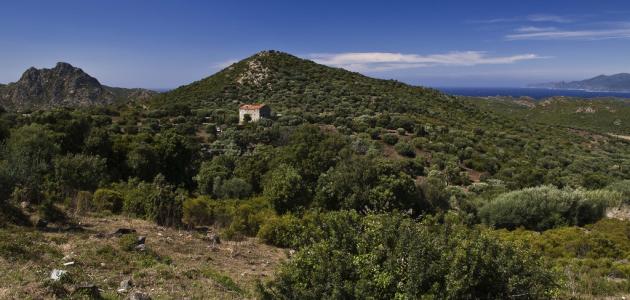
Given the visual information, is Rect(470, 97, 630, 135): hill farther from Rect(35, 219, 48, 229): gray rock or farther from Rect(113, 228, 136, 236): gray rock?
Rect(35, 219, 48, 229): gray rock

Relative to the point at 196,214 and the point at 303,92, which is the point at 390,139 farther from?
the point at 303,92

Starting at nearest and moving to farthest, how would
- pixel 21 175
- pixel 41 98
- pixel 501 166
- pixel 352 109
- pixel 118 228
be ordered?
pixel 118 228, pixel 21 175, pixel 501 166, pixel 352 109, pixel 41 98

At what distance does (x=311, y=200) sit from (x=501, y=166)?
1983cm

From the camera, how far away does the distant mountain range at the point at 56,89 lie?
110 m

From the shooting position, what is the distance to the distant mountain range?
109812 mm

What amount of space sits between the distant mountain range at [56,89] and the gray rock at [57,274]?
111 meters

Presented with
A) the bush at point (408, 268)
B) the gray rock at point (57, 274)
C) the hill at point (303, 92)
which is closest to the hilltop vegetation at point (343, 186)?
the bush at point (408, 268)

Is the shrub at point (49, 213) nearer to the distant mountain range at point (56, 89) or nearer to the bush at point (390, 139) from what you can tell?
the bush at point (390, 139)

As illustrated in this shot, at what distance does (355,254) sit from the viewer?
6.52m

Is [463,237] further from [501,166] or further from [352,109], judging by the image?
[352,109]

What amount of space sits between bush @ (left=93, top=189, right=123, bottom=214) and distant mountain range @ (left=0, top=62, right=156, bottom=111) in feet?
338

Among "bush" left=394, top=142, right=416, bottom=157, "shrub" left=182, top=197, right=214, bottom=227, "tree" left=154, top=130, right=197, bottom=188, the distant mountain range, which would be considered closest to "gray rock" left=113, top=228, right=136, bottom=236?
"shrub" left=182, top=197, right=214, bottom=227

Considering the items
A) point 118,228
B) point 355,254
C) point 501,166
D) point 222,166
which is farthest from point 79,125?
point 501,166

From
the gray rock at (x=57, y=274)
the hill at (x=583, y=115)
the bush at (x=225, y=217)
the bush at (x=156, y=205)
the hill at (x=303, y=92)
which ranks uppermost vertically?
the hill at (x=303, y=92)
